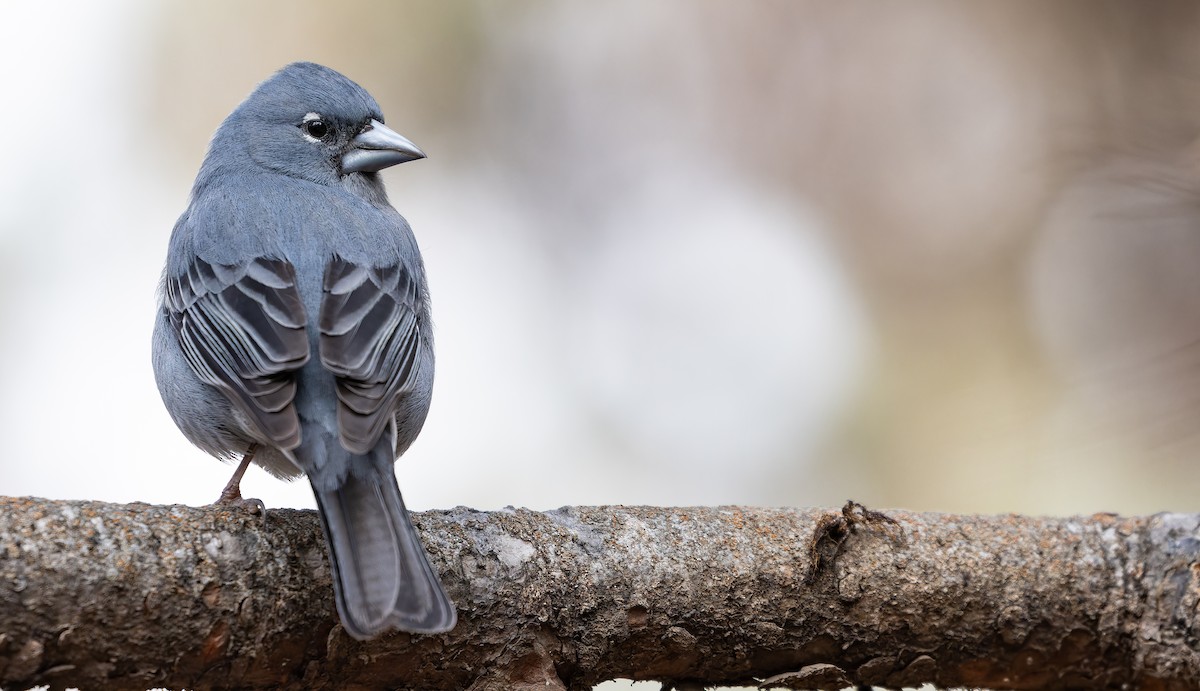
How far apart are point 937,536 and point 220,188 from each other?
10.1 feet

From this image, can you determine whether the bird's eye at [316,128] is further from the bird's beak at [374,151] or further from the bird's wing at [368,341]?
the bird's wing at [368,341]

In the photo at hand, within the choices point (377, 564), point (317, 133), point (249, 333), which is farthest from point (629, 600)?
point (317, 133)

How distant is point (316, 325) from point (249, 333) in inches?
8.5

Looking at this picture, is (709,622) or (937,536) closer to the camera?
(709,622)

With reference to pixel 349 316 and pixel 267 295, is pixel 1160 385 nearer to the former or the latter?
pixel 349 316

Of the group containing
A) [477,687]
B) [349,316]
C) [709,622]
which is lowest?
[477,687]

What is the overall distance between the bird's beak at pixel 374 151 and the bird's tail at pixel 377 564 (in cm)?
201

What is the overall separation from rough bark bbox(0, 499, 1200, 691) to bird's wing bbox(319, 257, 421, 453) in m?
0.34

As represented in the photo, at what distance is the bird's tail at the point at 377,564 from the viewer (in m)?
2.79

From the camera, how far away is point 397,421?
3.98m

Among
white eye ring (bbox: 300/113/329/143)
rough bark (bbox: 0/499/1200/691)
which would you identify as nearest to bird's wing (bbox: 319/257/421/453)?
rough bark (bbox: 0/499/1200/691)

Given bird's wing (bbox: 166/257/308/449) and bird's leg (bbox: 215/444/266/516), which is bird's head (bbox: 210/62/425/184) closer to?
bird's wing (bbox: 166/257/308/449)

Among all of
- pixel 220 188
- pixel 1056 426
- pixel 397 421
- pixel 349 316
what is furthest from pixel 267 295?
pixel 1056 426

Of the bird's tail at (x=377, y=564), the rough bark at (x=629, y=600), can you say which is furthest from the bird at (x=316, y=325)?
the rough bark at (x=629, y=600)
